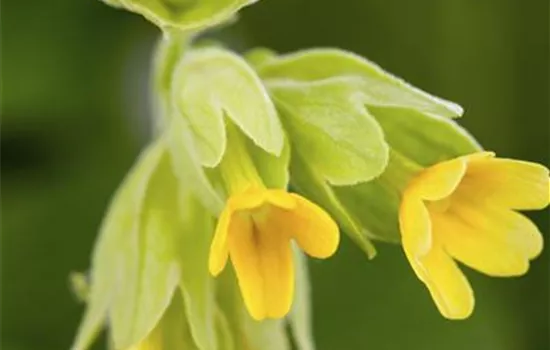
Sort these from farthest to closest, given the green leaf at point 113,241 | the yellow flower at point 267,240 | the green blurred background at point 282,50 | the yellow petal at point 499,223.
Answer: the green blurred background at point 282,50 → the green leaf at point 113,241 → the yellow petal at point 499,223 → the yellow flower at point 267,240

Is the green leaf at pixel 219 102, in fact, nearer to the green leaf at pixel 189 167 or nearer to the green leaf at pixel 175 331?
the green leaf at pixel 189 167

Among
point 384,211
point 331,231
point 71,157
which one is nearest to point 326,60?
point 384,211

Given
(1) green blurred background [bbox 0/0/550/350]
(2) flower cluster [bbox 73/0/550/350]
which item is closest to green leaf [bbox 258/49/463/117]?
(2) flower cluster [bbox 73/0/550/350]

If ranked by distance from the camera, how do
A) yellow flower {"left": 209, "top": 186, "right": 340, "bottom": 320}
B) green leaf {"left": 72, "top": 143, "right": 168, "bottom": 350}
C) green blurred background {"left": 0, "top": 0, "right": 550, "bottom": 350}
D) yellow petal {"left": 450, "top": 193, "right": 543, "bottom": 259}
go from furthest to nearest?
green blurred background {"left": 0, "top": 0, "right": 550, "bottom": 350} → green leaf {"left": 72, "top": 143, "right": 168, "bottom": 350} → yellow petal {"left": 450, "top": 193, "right": 543, "bottom": 259} → yellow flower {"left": 209, "top": 186, "right": 340, "bottom": 320}

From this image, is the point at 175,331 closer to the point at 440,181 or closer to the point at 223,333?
the point at 223,333

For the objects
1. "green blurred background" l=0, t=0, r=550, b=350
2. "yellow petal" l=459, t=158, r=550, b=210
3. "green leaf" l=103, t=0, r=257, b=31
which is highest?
"green leaf" l=103, t=0, r=257, b=31

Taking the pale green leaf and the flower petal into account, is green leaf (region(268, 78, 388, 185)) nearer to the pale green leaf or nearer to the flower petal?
the flower petal

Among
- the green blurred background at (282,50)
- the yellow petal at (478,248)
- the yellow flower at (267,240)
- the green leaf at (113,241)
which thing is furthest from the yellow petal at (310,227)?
the green blurred background at (282,50)

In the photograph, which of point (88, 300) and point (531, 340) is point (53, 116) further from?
point (531, 340)
